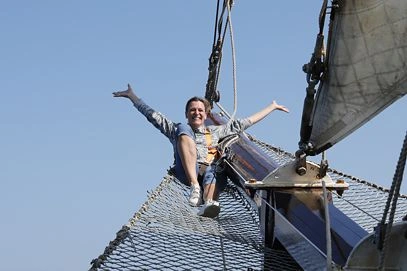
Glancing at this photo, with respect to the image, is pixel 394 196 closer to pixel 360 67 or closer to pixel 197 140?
pixel 360 67

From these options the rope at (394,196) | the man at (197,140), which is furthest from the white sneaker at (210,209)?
the rope at (394,196)

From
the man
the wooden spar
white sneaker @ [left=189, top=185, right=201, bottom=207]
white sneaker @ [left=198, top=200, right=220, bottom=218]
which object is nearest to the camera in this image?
the wooden spar

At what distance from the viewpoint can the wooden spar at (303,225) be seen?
9.21 feet

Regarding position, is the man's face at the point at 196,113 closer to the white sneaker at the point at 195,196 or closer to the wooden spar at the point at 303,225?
the white sneaker at the point at 195,196

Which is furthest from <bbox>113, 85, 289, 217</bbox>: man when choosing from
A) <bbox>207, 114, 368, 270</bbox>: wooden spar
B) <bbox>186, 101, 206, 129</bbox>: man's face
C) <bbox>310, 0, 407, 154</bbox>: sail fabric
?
<bbox>310, 0, 407, 154</bbox>: sail fabric

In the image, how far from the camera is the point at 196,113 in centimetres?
529

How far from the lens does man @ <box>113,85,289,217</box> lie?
4633mm

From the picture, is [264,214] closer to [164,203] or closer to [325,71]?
[325,71]

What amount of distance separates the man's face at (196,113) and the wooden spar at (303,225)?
1.06m

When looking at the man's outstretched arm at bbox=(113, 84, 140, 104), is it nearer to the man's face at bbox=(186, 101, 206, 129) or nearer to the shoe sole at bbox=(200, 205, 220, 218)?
the man's face at bbox=(186, 101, 206, 129)

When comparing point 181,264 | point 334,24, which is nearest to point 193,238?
point 181,264

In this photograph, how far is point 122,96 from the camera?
19.3 feet

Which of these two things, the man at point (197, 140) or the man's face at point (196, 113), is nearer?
the man at point (197, 140)

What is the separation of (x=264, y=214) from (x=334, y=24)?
119 cm
